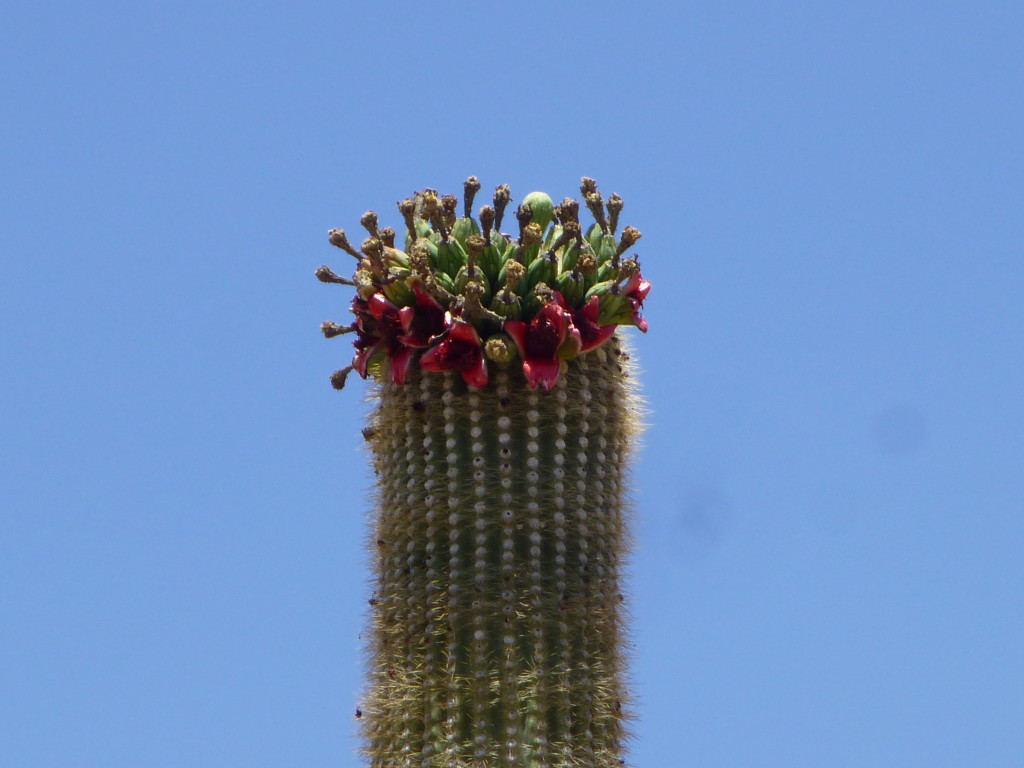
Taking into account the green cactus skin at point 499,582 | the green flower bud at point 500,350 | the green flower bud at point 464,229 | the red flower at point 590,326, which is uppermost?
the green flower bud at point 464,229

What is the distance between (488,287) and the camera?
12172mm

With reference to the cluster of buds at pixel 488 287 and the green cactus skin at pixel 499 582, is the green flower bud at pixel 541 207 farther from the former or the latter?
the green cactus skin at pixel 499 582

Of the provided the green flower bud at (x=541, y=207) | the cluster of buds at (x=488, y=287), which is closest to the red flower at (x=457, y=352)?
the cluster of buds at (x=488, y=287)

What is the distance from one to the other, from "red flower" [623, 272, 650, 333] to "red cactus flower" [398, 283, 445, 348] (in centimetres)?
126

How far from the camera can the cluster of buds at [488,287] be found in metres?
11.8

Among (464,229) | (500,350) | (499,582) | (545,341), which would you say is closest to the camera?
(499,582)

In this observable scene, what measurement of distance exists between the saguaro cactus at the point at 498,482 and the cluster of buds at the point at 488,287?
0.01 m

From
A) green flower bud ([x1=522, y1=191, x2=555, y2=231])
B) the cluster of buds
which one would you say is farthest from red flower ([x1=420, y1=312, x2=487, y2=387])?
green flower bud ([x1=522, y1=191, x2=555, y2=231])

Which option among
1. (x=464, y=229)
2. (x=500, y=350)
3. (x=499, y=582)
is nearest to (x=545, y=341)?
(x=500, y=350)

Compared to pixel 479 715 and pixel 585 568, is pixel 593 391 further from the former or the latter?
pixel 479 715

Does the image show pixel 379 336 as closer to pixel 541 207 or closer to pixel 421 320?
pixel 421 320

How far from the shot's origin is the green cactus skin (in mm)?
11359

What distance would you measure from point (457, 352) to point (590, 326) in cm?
89

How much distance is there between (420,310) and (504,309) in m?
0.57
